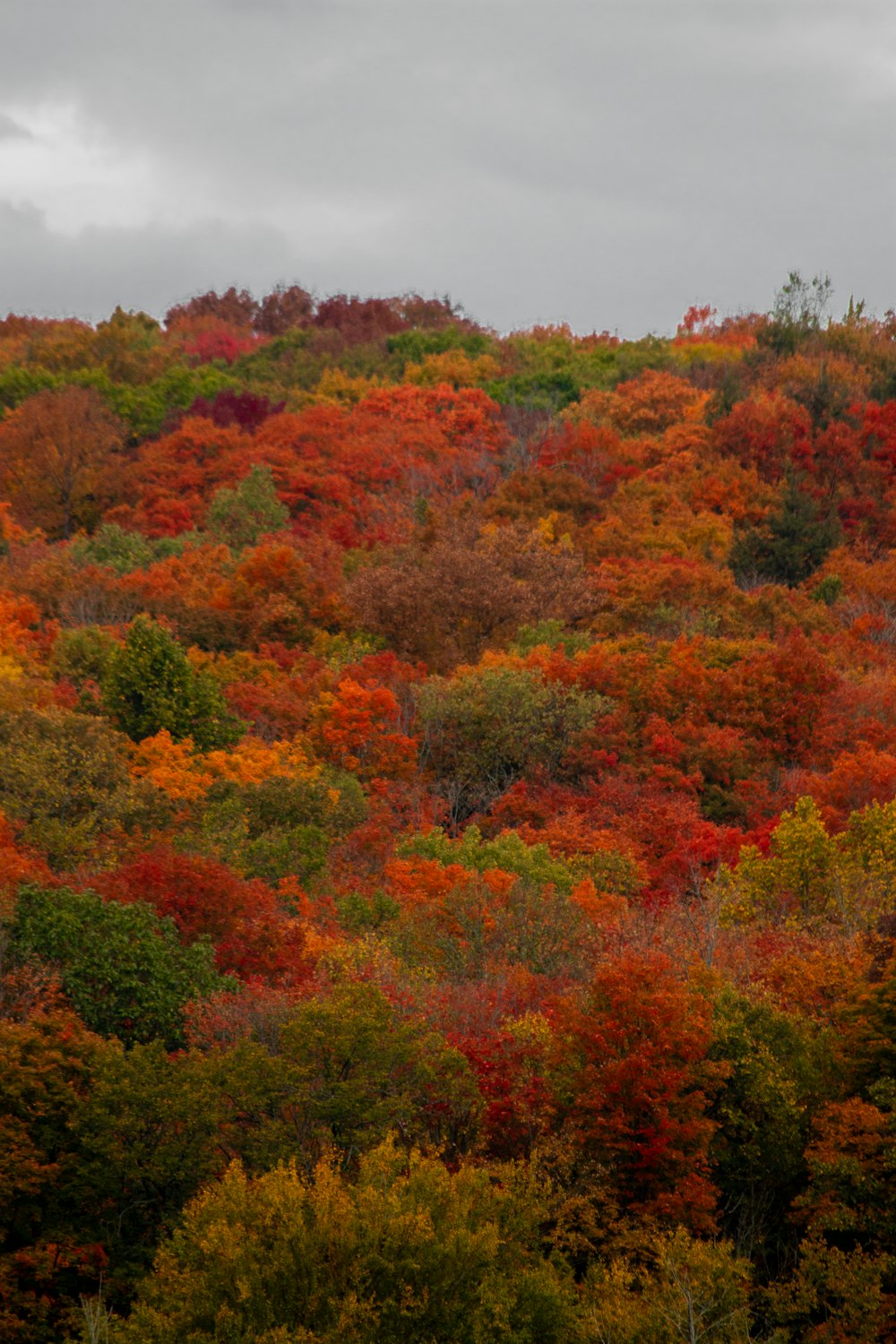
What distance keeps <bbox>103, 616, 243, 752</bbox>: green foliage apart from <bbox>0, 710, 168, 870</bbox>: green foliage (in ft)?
13.9

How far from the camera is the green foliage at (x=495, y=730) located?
142 feet

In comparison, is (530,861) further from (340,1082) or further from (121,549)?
(121,549)

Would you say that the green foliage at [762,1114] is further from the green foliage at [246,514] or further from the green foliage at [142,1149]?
the green foliage at [246,514]

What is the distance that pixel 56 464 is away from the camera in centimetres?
7100

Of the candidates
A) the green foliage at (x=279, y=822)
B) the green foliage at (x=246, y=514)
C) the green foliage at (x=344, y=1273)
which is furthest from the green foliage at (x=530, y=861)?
the green foliage at (x=246, y=514)

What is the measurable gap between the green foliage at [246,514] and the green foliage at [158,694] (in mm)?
18796

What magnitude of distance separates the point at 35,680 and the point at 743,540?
103ft

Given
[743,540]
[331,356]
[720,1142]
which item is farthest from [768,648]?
[331,356]

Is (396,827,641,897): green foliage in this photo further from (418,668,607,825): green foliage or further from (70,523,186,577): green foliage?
(70,523,186,577): green foliage

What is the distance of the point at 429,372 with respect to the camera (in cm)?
8112

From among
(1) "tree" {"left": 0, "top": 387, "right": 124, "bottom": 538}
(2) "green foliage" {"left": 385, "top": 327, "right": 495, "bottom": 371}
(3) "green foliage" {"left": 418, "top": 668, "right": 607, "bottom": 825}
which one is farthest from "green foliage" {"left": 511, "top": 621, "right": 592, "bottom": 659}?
(2) "green foliage" {"left": 385, "top": 327, "right": 495, "bottom": 371}

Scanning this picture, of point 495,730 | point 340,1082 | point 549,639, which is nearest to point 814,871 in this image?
point 340,1082

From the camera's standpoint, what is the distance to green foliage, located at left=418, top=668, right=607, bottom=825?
4316cm

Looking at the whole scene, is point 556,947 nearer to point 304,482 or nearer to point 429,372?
point 304,482
